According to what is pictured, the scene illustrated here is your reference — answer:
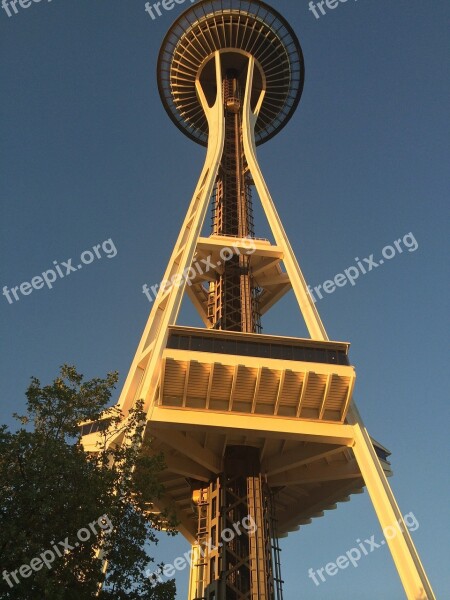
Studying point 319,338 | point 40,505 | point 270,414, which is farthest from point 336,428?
point 40,505

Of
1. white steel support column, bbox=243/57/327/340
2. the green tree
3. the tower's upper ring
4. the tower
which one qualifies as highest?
the tower's upper ring

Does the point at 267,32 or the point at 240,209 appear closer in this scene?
the point at 240,209

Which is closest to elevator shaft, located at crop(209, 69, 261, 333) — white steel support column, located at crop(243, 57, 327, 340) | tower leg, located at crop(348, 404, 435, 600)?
white steel support column, located at crop(243, 57, 327, 340)

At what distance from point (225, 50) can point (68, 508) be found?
146 ft

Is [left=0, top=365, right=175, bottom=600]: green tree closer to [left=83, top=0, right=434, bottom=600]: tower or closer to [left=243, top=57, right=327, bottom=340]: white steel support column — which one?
[left=83, top=0, right=434, bottom=600]: tower

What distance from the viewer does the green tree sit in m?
11.3

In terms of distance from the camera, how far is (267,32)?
1922 inches

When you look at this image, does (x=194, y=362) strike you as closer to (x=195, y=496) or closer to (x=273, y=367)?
(x=273, y=367)

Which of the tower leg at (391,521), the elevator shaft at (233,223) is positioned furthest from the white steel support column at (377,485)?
the elevator shaft at (233,223)

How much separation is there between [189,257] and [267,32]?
1140 inches

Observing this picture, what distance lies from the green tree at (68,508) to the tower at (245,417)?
505 cm

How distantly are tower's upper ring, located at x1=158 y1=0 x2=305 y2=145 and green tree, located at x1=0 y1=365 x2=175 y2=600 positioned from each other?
41.5m

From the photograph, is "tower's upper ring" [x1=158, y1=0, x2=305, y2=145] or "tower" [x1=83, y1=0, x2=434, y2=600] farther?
"tower's upper ring" [x1=158, y1=0, x2=305, y2=145]

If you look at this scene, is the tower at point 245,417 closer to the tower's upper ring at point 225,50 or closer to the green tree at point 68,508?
the green tree at point 68,508
